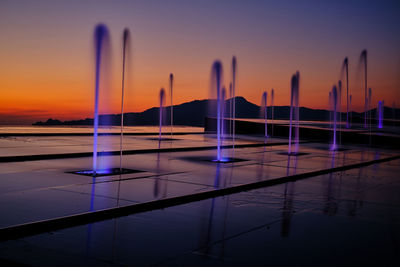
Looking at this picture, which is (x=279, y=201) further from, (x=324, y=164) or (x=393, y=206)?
(x=324, y=164)

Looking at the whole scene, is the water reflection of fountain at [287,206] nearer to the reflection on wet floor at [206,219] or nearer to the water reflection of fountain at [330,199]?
the reflection on wet floor at [206,219]

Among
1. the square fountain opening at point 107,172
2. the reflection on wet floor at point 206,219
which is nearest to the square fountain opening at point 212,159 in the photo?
the reflection on wet floor at point 206,219

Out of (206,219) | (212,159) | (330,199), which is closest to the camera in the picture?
(206,219)

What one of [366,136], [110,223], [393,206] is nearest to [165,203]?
[110,223]

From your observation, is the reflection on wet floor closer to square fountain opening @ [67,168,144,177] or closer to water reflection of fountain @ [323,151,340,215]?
water reflection of fountain @ [323,151,340,215]

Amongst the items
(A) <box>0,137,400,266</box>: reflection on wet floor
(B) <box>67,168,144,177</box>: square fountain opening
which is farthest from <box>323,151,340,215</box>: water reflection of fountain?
→ (B) <box>67,168,144,177</box>: square fountain opening

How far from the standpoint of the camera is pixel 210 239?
15.1 feet

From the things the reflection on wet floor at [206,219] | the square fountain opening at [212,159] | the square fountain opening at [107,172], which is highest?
the square fountain opening at [212,159]

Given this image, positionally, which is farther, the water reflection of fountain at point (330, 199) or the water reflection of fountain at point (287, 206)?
the water reflection of fountain at point (330, 199)

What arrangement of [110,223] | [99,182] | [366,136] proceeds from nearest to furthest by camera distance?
1. [110,223]
2. [99,182]
3. [366,136]

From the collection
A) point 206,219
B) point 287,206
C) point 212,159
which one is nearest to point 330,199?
point 287,206

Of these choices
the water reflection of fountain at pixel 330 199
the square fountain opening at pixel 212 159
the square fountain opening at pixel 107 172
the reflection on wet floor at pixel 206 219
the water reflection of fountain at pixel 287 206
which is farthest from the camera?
the square fountain opening at pixel 212 159

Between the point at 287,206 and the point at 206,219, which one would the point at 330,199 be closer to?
the point at 287,206

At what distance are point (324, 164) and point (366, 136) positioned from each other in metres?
11.3
